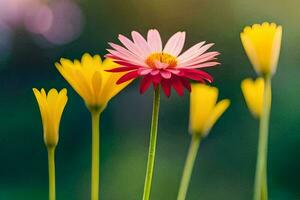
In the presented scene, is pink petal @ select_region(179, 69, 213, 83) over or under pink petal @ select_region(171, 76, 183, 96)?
over

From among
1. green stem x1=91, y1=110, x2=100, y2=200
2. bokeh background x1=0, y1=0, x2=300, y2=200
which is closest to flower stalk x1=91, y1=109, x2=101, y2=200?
green stem x1=91, y1=110, x2=100, y2=200

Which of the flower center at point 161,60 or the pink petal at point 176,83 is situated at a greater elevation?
the flower center at point 161,60

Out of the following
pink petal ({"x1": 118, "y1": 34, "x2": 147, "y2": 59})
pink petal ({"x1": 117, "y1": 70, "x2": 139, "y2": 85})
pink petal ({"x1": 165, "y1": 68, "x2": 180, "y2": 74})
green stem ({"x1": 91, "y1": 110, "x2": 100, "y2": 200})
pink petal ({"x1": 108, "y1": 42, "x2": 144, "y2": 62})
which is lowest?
green stem ({"x1": 91, "y1": 110, "x2": 100, "y2": 200})

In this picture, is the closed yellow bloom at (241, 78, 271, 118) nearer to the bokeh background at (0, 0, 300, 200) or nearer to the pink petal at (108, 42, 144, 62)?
the pink petal at (108, 42, 144, 62)

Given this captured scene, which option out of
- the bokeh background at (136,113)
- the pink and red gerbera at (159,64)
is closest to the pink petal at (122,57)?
the pink and red gerbera at (159,64)

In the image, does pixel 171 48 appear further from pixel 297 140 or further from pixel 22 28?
pixel 22 28

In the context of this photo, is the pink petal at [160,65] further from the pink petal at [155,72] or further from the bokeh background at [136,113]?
the bokeh background at [136,113]
